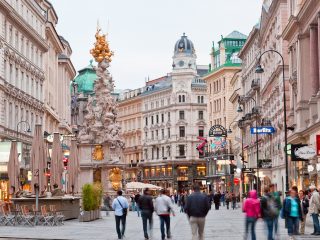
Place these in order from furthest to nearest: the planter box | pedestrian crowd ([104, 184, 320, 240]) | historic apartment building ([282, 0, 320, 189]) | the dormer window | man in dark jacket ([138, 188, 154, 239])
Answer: the dormer window < historic apartment building ([282, 0, 320, 189]) < the planter box < man in dark jacket ([138, 188, 154, 239]) < pedestrian crowd ([104, 184, 320, 240])

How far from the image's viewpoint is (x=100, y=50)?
250ft

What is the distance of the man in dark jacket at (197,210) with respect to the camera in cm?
2219

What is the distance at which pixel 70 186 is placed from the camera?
48.7 meters

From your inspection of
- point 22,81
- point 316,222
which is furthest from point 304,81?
point 22,81

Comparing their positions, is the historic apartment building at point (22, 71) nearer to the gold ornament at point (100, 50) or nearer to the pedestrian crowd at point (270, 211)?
the gold ornament at point (100, 50)

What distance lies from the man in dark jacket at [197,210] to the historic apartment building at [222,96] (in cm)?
9893

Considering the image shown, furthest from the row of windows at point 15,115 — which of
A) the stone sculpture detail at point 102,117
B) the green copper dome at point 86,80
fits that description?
the green copper dome at point 86,80

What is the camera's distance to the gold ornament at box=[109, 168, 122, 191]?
7212 centimetres

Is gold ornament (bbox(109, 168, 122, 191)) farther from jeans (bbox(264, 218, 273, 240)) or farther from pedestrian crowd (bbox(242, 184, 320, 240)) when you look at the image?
jeans (bbox(264, 218, 273, 240))

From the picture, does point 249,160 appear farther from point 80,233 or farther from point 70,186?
point 80,233

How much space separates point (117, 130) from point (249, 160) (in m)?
30.3

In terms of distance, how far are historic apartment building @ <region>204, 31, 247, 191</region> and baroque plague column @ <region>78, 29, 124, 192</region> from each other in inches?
1955

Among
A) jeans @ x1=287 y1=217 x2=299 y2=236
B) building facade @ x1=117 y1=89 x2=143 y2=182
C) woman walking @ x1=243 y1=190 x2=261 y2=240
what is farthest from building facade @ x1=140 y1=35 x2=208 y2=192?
woman walking @ x1=243 y1=190 x2=261 y2=240

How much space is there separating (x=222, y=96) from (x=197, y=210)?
110578 millimetres
